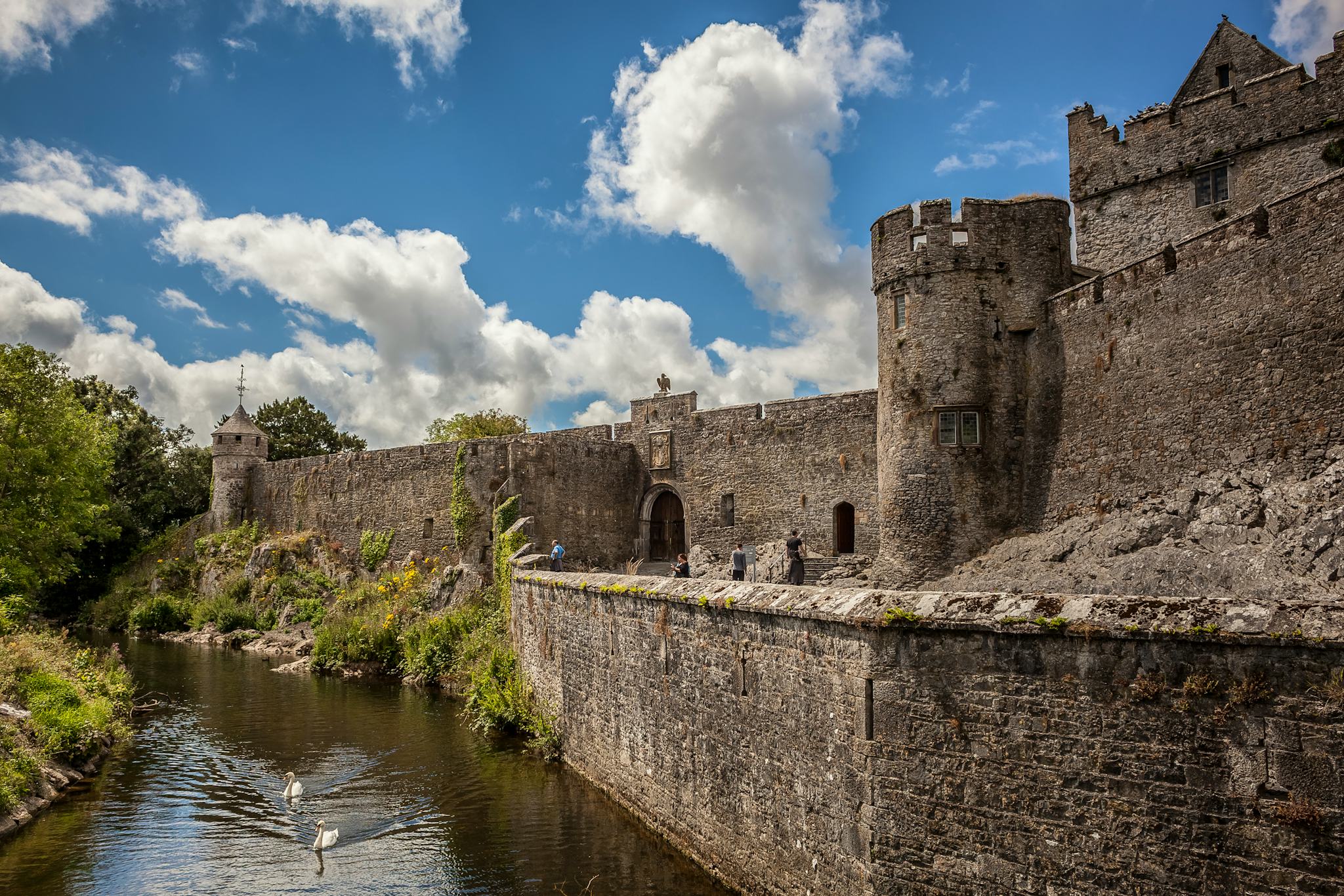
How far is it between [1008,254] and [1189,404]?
494 centimetres

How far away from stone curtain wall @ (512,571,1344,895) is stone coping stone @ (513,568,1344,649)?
0.6 inches

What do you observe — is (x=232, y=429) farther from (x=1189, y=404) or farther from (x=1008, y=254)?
(x=1189, y=404)

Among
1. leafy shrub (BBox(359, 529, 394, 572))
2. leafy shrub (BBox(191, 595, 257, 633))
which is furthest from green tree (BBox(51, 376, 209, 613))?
leafy shrub (BBox(359, 529, 394, 572))

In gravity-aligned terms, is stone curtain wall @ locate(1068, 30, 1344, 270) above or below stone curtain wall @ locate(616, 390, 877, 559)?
above

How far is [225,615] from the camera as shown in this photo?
32.5 metres

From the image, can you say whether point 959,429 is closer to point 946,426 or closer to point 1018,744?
point 946,426

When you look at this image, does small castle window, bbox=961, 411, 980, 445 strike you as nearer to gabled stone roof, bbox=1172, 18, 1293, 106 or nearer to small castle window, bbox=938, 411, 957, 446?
small castle window, bbox=938, 411, 957, 446

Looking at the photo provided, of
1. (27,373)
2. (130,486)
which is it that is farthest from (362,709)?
(130,486)

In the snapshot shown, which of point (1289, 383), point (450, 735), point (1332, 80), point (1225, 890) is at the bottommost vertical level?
point (450, 735)

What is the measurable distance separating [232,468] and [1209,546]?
124 feet

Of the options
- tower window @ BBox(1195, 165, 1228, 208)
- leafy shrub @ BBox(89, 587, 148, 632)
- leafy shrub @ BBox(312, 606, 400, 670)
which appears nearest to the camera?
tower window @ BBox(1195, 165, 1228, 208)

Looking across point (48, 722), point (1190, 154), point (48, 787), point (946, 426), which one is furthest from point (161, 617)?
point (1190, 154)

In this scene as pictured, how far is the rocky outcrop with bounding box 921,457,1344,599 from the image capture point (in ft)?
34.2

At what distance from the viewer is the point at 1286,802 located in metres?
5.12
